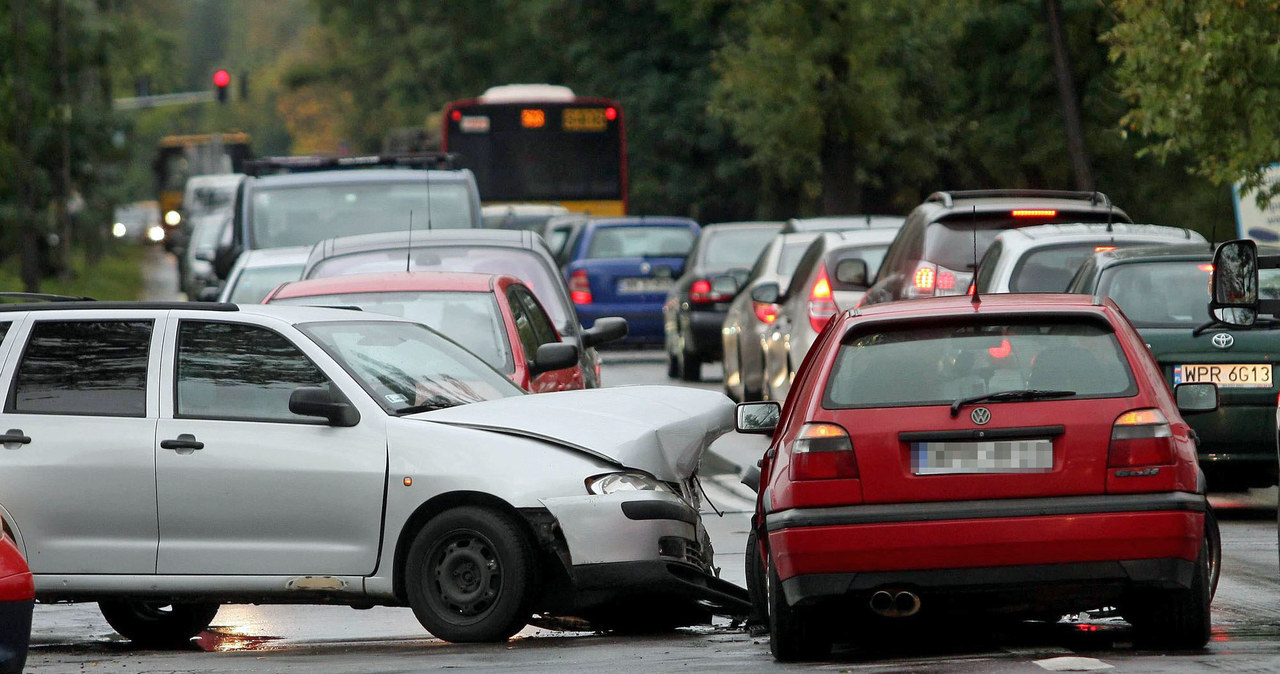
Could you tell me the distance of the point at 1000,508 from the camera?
7.33 m

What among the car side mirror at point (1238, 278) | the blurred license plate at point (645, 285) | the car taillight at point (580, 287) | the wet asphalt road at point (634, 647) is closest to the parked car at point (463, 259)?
the wet asphalt road at point (634, 647)

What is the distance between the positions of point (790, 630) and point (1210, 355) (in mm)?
5243

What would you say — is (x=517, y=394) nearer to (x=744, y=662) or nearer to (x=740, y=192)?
(x=744, y=662)

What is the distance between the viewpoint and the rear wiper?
24.4ft

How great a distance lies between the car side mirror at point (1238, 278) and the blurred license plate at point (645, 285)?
19.1 meters

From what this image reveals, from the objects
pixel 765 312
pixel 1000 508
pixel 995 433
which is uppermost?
pixel 995 433

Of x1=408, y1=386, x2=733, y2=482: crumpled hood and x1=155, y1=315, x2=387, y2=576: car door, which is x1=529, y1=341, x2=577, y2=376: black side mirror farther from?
x1=155, y1=315, x2=387, y2=576: car door

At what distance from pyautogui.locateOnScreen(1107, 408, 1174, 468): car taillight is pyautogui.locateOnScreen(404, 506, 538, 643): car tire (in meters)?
2.36

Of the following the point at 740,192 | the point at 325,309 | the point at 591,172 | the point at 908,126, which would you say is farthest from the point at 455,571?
the point at 740,192

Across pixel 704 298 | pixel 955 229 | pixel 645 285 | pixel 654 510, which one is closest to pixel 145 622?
pixel 654 510

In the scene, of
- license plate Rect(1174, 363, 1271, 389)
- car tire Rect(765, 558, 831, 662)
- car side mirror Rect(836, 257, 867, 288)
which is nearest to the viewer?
car tire Rect(765, 558, 831, 662)

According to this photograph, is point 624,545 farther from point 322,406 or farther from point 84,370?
point 84,370

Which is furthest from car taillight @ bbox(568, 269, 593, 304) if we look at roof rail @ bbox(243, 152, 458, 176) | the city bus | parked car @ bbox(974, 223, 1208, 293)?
parked car @ bbox(974, 223, 1208, 293)

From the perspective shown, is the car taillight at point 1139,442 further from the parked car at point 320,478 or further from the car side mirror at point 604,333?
the car side mirror at point 604,333
